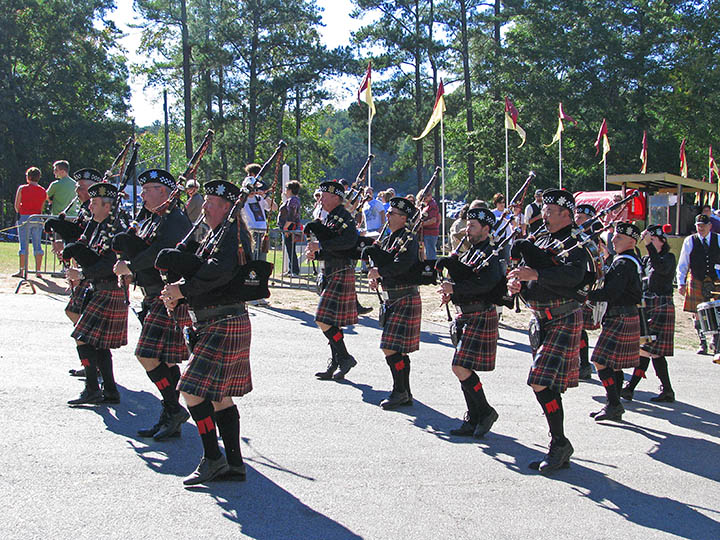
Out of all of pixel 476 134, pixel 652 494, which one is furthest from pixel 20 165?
pixel 652 494

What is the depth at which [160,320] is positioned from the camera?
5.03m

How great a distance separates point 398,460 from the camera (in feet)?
15.7

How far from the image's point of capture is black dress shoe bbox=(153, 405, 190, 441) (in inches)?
196

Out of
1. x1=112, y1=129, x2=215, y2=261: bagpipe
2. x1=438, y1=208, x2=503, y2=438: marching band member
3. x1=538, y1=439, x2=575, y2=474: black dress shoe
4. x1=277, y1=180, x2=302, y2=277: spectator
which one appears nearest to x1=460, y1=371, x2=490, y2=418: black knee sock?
x1=438, y1=208, x2=503, y2=438: marching band member

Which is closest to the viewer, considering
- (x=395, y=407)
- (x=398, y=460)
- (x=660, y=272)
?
(x=398, y=460)

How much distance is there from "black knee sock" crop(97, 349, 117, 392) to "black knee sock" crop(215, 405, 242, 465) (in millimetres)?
1864

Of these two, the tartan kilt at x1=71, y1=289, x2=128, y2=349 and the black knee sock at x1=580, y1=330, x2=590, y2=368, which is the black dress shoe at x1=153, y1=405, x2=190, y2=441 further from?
the black knee sock at x1=580, y1=330, x2=590, y2=368

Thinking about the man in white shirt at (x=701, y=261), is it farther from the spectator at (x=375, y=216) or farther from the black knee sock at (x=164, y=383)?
the black knee sock at (x=164, y=383)

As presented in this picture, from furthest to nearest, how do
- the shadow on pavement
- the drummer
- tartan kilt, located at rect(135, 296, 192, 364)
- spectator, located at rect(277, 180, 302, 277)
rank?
spectator, located at rect(277, 180, 302, 277), the drummer, tartan kilt, located at rect(135, 296, 192, 364), the shadow on pavement

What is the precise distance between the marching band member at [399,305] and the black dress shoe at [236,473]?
6.41 feet

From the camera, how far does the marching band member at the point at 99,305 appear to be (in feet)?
18.2

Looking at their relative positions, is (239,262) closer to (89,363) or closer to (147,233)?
(147,233)

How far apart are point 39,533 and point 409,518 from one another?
1.91 meters

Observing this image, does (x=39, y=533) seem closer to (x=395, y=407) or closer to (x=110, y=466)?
(x=110, y=466)
